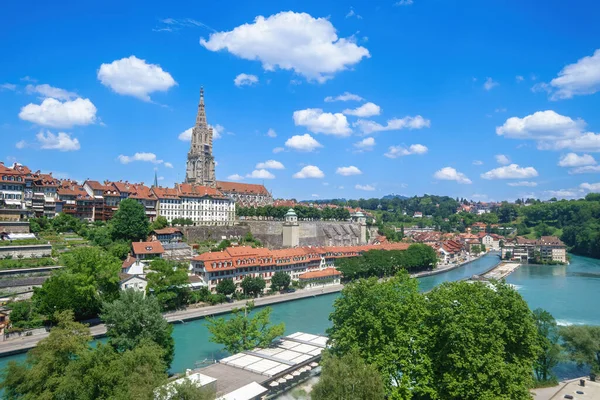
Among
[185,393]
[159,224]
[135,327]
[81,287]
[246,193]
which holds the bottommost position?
[135,327]

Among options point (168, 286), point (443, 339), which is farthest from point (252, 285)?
point (443, 339)

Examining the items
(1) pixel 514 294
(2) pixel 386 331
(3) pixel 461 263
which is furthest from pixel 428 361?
(3) pixel 461 263

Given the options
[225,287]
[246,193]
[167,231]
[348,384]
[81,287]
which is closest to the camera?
[348,384]

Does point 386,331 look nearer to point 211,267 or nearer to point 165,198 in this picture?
point 211,267

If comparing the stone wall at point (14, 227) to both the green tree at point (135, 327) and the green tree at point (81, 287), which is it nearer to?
the green tree at point (81, 287)

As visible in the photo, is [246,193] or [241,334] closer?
[241,334]

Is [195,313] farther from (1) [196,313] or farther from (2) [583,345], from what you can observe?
(2) [583,345]

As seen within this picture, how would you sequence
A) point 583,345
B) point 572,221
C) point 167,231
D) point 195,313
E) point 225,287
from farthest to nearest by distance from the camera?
point 572,221 → point 167,231 → point 225,287 → point 195,313 → point 583,345

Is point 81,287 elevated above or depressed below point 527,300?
above
